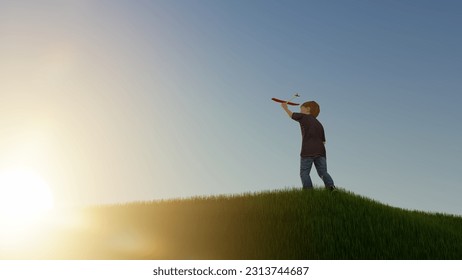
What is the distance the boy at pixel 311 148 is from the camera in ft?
42.0

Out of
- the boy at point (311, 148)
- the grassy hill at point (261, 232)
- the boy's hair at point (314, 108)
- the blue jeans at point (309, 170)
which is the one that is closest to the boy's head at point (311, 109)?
the boy's hair at point (314, 108)

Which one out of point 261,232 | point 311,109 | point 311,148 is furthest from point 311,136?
point 261,232

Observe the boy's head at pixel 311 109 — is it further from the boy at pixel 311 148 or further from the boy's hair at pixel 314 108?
the boy at pixel 311 148

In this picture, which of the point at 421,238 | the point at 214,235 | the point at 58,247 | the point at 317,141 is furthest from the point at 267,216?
the point at 58,247

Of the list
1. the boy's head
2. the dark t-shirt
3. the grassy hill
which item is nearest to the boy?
the dark t-shirt

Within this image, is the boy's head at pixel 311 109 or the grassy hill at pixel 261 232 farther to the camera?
the boy's head at pixel 311 109

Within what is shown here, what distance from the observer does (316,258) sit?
10594 millimetres

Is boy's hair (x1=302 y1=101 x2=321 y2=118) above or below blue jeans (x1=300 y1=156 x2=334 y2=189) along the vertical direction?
above

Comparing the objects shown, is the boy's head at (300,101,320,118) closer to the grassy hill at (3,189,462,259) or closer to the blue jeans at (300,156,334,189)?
the blue jeans at (300,156,334,189)

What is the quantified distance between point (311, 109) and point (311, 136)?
85cm

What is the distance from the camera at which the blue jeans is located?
12797 millimetres

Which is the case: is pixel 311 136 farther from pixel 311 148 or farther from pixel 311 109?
pixel 311 109
